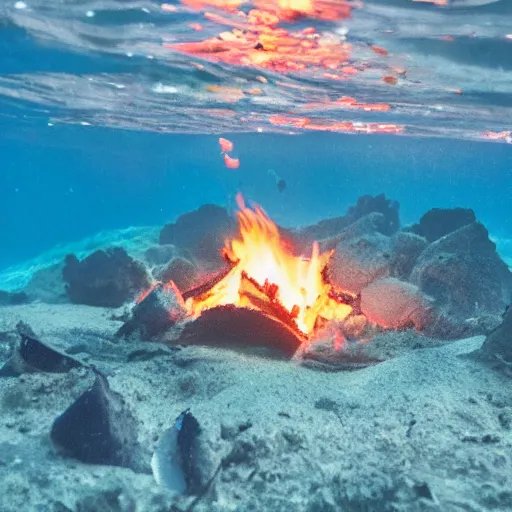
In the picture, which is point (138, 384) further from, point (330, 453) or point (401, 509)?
point (401, 509)

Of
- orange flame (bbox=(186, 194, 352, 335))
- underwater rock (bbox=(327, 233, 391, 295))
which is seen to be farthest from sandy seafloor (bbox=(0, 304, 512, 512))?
underwater rock (bbox=(327, 233, 391, 295))

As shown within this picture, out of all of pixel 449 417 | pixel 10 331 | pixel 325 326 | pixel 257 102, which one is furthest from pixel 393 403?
pixel 257 102

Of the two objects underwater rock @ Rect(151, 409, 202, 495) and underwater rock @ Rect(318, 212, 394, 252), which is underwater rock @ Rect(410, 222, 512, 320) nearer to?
underwater rock @ Rect(318, 212, 394, 252)

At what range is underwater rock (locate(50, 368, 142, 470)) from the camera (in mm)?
3506

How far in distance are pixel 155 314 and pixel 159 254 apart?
455 inches

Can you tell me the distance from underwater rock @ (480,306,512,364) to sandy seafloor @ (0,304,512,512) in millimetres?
201

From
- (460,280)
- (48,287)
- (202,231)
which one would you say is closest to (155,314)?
(460,280)

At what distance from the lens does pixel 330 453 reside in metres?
3.68

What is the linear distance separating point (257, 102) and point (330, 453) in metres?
20.9

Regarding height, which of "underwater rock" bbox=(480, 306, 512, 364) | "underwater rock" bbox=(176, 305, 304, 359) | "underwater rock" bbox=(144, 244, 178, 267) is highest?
"underwater rock" bbox=(480, 306, 512, 364)

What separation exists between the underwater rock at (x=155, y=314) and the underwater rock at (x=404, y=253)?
7.19 metres

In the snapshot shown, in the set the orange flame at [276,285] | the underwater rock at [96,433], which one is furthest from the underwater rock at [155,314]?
the underwater rock at [96,433]

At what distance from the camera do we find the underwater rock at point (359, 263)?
10.8 metres

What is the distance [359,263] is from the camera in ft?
36.1
